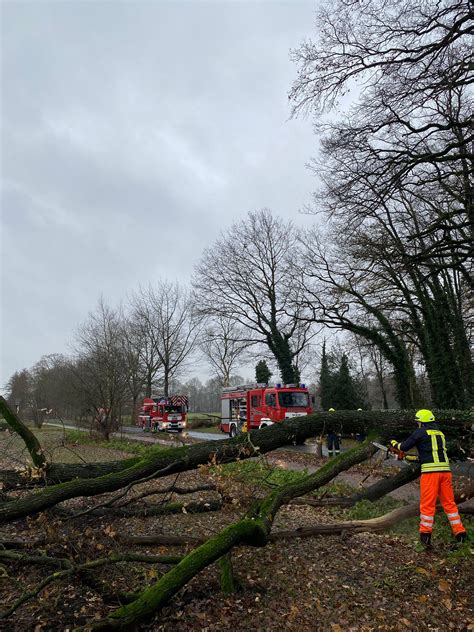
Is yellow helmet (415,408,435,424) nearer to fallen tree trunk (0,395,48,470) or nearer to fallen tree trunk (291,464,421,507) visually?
fallen tree trunk (291,464,421,507)

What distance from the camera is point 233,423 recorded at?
23297 mm

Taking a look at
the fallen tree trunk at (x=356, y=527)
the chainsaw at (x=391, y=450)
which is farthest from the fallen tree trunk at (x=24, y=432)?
the chainsaw at (x=391, y=450)

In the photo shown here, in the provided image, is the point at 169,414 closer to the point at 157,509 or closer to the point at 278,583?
the point at 157,509

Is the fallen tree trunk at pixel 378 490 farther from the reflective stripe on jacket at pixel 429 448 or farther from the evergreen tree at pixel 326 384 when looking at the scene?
the evergreen tree at pixel 326 384

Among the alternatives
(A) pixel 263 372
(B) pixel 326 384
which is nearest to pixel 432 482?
(B) pixel 326 384

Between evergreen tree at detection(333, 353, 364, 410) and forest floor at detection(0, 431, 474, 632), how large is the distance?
2185cm

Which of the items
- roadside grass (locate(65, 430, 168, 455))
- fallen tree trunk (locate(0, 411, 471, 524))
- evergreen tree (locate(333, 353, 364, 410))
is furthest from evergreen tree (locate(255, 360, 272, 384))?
fallen tree trunk (locate(0, 411, 471, 524))

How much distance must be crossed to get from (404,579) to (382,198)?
26.8ft

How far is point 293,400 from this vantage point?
20.1 metres

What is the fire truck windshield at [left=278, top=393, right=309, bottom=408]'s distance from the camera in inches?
784

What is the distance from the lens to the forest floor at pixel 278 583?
13.4 feet

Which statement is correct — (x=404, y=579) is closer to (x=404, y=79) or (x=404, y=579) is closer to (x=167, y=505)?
(x=167, y=505)

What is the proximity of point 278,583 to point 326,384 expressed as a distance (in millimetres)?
26561

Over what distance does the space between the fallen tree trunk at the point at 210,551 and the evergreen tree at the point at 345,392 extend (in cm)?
2302
